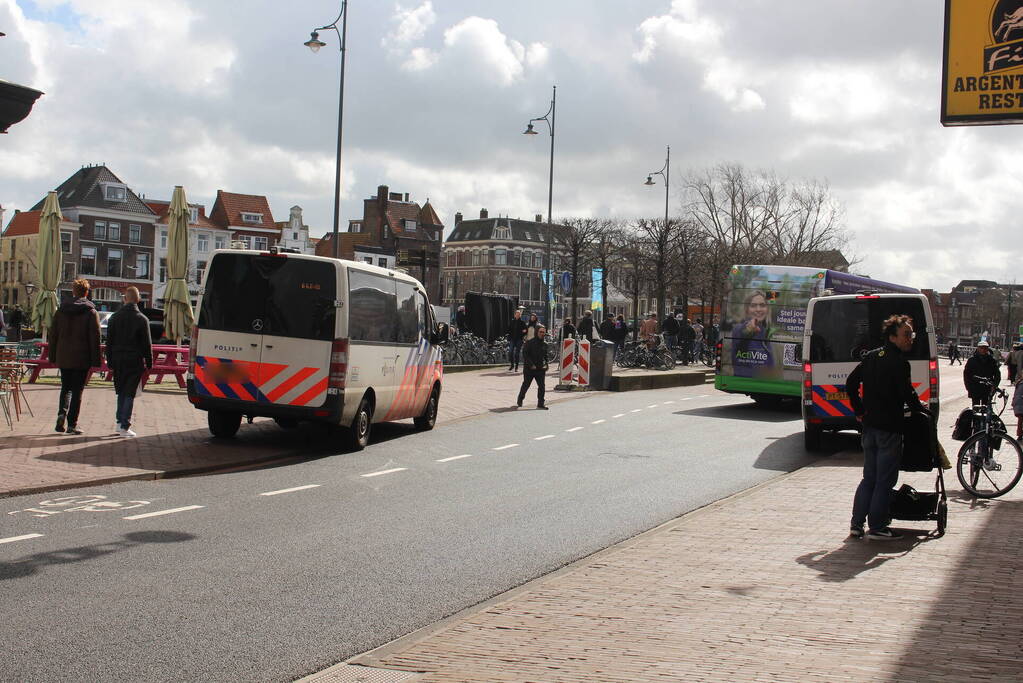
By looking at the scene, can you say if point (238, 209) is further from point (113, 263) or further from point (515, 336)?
point (515, 336)

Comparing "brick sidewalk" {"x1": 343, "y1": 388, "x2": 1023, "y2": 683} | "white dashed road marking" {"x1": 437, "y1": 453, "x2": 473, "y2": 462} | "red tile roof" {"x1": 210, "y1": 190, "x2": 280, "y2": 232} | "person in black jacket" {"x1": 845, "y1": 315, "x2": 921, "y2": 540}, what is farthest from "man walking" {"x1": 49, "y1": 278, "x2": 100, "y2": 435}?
"red tile roof" {"x1": 210, "y1": 190, "x2": 280, "y2": 232}

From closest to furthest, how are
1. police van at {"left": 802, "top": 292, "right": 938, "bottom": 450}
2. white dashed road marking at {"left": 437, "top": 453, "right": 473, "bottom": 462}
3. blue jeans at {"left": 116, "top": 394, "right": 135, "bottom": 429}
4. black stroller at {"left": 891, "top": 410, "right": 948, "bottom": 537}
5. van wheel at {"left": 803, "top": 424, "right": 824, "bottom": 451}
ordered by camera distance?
black stroller at {"left": 891, "top": 410, "right": 948, "bottom": 537} < white dashed road marking at {"left": 437, "top": 453, "right": 473, "bottom": 462} < blue jeans at {"left": 116, "top": 394, "right": 135, "bottom": 429} < police van at {"left": 802, "top": 292, "right": 938, "bottom": 450} < van wheel at {"left": 803, "top": 424, "right": 824, "bottom": 451}

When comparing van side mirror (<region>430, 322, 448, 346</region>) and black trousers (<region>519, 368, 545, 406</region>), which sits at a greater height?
van side mirror (<region>430, 322, 448, 346</region>)

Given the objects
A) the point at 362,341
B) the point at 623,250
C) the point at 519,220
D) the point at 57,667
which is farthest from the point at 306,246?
the point at 57,667

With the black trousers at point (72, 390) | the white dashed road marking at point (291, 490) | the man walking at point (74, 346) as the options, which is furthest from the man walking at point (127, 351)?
the white dashed road marking at point (291, 490)

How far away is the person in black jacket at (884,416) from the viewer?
28.7 feet

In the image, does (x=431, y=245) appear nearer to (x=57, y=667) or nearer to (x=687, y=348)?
(x=687, y=348)

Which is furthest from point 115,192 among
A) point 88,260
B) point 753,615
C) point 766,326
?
point 753,615

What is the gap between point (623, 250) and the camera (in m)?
55.3

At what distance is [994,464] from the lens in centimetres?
1141

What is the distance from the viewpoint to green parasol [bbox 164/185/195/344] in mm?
23469

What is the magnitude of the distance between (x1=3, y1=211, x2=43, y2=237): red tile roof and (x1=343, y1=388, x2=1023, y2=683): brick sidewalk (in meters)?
86.7

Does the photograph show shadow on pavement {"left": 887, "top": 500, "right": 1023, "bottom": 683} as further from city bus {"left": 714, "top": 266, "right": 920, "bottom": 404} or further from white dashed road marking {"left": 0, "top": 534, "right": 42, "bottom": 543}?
city bus {"left": 714, "top": 266, "right": 920, "bottom": 404}

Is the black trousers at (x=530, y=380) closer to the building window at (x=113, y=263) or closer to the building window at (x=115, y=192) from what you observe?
the building window at (x=113, y=263)
